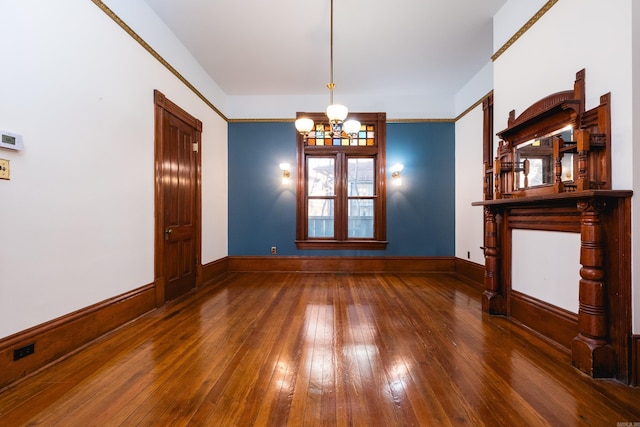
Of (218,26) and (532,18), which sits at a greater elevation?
(218,26)

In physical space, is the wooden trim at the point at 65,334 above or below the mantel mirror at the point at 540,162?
below

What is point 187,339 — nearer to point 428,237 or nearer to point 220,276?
point 220,276

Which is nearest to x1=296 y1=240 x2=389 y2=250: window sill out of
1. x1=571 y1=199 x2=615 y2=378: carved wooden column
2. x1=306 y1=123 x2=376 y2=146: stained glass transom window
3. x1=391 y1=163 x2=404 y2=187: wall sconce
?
x1=391 y1=163 x2=404 y2=187: wall sconce

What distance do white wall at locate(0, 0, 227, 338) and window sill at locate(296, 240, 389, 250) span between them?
107 inches

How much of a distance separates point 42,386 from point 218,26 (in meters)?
3.78

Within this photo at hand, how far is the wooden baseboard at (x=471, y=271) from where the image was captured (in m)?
4.29

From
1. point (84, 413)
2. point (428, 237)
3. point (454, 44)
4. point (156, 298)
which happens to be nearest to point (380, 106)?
point (454, 44)

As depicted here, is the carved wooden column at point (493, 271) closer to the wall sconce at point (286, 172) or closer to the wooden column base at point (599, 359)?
the wooden column base at point (599, 359)

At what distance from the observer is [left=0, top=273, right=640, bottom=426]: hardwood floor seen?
151 centimetres

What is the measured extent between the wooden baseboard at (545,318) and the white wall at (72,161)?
392 cm

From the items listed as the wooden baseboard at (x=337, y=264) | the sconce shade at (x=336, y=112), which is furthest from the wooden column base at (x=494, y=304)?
the sconce shade at (x=336, y=112)

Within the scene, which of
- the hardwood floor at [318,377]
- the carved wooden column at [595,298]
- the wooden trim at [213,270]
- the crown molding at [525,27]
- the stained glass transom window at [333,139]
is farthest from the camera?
the stained glass transom window at [333,139]

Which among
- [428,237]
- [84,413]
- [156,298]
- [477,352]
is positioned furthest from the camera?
[428,237]

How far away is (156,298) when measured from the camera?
3.23 m
